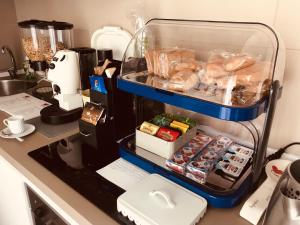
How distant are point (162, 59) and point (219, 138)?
13.0 inches

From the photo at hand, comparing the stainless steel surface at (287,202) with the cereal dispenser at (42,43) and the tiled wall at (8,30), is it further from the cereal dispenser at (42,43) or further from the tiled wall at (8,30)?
the tiled wall at (8,30)

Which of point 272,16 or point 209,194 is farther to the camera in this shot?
point 272,16

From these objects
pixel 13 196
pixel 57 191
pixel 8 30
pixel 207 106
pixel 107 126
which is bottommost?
pixel 13 196

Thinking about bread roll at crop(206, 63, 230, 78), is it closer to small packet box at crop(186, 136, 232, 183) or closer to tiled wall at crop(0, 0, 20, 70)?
small packet box at crop(186, 136, 232, 183)

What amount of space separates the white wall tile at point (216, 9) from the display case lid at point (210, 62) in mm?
35

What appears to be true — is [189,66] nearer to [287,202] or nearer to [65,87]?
[287,202]

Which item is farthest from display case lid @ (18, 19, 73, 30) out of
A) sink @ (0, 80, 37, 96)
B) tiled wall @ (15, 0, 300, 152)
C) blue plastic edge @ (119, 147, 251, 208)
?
blue plastic edge @ (119, 147, 251, 208)

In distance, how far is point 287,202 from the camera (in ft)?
1.58

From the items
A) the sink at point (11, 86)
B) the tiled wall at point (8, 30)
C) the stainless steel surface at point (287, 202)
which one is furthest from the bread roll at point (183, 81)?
the tiled wall at point (8, 30)

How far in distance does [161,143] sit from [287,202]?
379mm

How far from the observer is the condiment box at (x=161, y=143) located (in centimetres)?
77

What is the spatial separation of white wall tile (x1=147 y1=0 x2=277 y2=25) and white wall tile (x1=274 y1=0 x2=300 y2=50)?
0.02m

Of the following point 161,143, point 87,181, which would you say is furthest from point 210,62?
point 87,181

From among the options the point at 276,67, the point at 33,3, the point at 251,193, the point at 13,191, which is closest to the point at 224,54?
the point at 276,67
